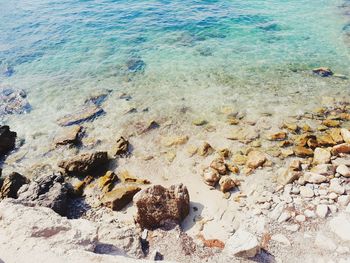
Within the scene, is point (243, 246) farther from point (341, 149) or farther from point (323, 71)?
point (323, 71)

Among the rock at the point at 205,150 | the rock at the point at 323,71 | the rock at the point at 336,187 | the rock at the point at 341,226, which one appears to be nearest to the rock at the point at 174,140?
the rock at the point at 205,150

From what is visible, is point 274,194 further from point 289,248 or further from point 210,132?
point 210,132

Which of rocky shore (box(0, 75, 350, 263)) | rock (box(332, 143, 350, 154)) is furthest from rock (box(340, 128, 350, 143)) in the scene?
rock (box(332, 143, 350, 154))

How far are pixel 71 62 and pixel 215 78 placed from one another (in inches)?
353

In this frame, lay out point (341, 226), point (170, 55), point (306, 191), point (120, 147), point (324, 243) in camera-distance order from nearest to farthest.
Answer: point (324, 243) < point (341, 226) < point (306, 191) < point (120, 147) < point (170, 55)

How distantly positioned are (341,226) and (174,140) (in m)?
6.23

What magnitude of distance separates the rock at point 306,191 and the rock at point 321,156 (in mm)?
1502

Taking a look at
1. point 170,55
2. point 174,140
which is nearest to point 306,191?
point 174,140

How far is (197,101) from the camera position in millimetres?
13859

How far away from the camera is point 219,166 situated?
9.83m

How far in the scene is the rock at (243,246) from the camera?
6.59m

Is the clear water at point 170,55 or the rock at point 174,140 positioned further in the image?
the clear water at point 170,55

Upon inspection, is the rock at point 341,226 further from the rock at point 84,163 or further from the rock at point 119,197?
the rock at point 84,163

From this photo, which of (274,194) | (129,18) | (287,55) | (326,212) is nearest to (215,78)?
(287,55)
